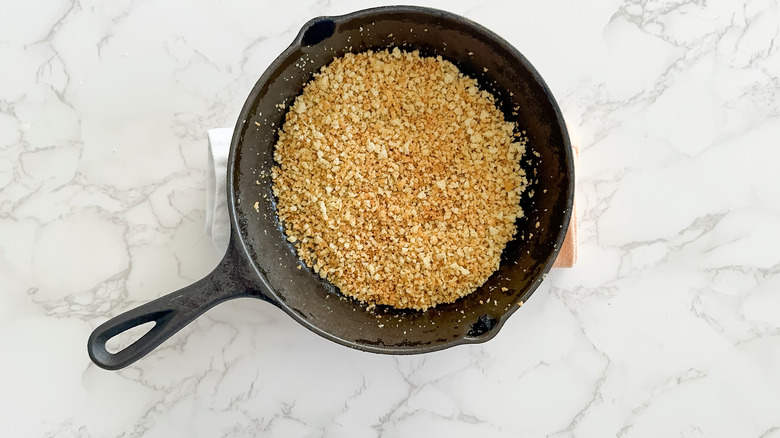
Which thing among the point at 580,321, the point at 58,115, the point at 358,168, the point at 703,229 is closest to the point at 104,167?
the point at 58,115

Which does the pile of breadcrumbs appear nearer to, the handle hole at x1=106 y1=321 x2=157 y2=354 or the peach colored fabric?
the peach colored fabric

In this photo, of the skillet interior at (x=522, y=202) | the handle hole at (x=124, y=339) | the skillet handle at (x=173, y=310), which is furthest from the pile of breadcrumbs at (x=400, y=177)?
the handle hole at (x=124, y=339)

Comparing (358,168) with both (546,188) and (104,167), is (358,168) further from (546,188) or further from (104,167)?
(104,167)

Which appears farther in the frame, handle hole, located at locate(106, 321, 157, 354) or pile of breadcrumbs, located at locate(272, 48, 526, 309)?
handle hole, located at locate(106, 321, 157, 354)

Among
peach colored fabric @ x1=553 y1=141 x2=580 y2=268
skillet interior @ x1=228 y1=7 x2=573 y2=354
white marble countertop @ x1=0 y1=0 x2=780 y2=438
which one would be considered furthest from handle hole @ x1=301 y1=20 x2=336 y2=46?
peach colored fabric @ x1=553 y1=141 x2=580 y2=268

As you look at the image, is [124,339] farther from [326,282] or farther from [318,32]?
[318,32]

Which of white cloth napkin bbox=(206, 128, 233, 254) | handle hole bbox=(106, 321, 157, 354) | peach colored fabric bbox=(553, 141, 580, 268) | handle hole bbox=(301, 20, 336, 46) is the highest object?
handle hole bbox=(301, 20, 336, 46)

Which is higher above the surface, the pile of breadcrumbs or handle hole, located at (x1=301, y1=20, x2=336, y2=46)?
handle hole, located at (x1=301, y1=20, x2=336, y2=46)
